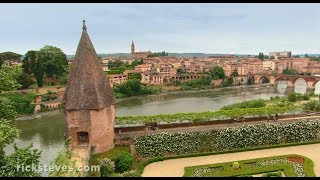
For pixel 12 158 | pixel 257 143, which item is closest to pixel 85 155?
pixel 12 158

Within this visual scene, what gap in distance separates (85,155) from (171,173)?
453cm

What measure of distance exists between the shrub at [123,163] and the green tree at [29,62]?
139ft

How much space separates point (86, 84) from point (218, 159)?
863 centimetres

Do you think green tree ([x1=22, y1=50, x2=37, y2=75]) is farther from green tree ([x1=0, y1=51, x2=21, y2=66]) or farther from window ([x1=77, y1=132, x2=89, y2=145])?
window ([x1=77, y1=132, x2=89, y2=145])

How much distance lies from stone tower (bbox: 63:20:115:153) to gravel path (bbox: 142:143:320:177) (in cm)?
314

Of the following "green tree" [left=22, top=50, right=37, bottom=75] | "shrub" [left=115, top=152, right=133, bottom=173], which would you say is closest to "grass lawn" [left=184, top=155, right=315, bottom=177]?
"shrub" [left=115, top=152, right=133, bottom=173]

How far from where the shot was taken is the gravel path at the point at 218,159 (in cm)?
1730

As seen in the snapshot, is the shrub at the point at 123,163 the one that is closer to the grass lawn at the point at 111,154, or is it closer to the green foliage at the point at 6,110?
the grass lawn at the point at 111,154

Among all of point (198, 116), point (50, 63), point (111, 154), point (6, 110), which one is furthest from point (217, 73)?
point (6, 110)

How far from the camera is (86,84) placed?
1695 cm

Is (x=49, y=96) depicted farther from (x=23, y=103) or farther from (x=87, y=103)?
(x=87, y=103)

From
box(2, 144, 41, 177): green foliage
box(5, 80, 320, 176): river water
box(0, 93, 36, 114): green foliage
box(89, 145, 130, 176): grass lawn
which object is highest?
box(2, 144, 41, 177): green foliage

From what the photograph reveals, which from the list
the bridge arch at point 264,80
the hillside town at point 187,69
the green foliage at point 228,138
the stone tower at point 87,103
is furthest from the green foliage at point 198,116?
the bridge arch at point 264,80

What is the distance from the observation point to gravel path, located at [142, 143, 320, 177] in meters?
17.3
